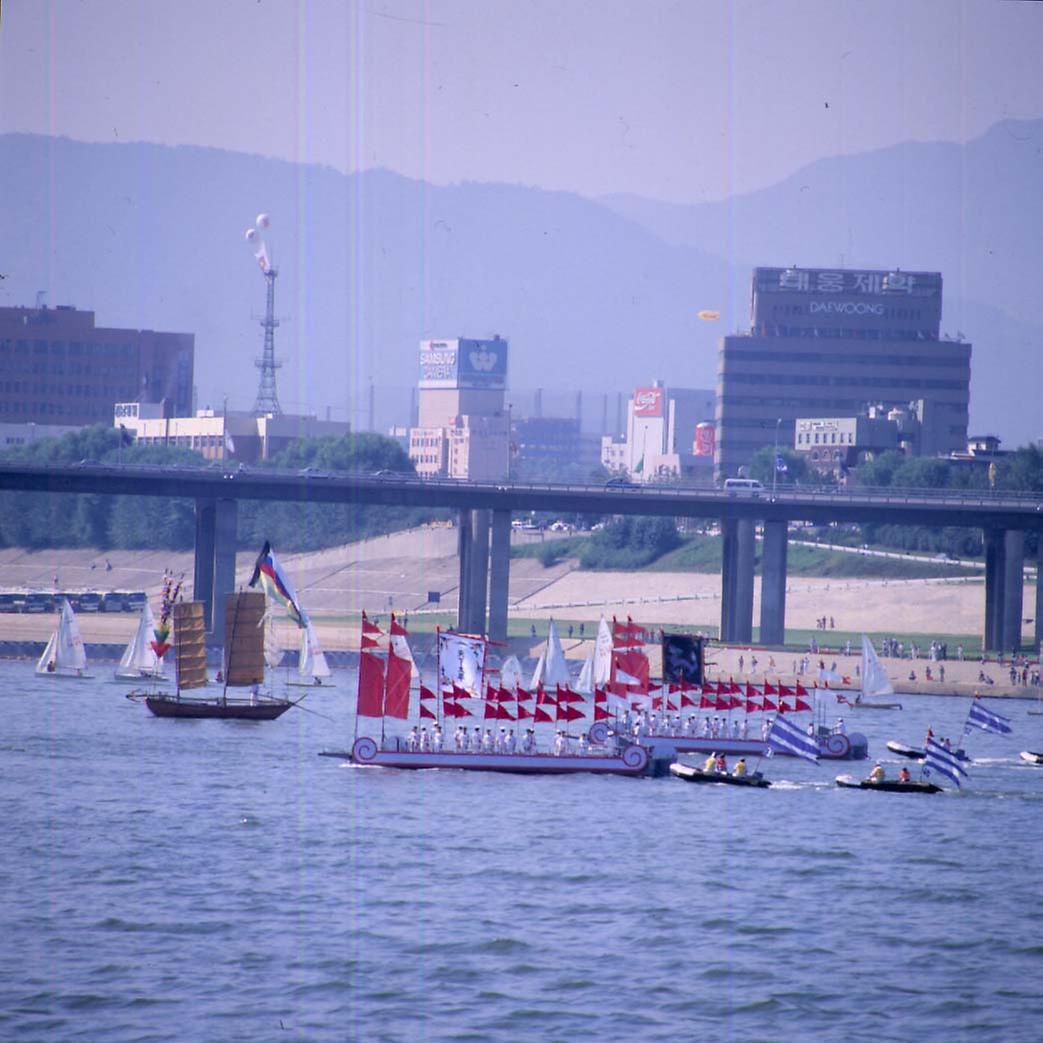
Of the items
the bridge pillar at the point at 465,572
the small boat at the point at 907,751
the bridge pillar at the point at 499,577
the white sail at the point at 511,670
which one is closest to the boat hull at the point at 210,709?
the white sail at the point at 511,670

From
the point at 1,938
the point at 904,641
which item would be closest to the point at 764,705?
the point at 1,938

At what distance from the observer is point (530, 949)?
53.0 metres

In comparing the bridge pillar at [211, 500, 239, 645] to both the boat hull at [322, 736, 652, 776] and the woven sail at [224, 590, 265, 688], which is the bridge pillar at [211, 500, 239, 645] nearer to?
the woven sail at [224, 590, 265, 688]

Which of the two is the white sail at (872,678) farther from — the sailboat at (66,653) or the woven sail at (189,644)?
the sailboat at (66,653)

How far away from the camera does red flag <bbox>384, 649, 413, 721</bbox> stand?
83562mm

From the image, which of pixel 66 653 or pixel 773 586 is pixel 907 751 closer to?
pixel 66 653

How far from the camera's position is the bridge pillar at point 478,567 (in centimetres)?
16200

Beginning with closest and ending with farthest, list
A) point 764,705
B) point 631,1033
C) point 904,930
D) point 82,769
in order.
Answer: point 631,1033 → point 904,930 → point 82,769 → point 764,705

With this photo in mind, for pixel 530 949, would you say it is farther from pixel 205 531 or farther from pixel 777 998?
pixel 205 531

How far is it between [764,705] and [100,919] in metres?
45.6

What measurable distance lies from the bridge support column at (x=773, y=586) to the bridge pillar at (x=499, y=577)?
64.4ft

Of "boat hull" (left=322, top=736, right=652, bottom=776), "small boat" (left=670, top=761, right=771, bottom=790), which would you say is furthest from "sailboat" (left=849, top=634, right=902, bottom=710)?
"boat hull" (left=322, top=736, right=652, bottom=776)

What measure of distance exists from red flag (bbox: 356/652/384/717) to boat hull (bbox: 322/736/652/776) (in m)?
2.44

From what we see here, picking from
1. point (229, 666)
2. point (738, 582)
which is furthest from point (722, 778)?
point (738, 582)
